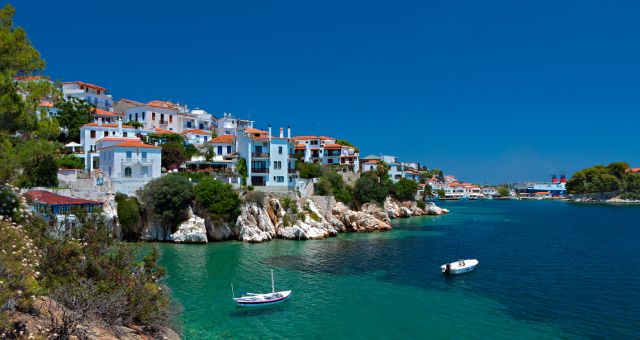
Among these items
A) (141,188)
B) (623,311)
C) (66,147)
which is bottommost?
(623,311)

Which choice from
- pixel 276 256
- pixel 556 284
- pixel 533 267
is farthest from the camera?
pixel 276 256

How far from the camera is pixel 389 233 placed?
60.1 meters

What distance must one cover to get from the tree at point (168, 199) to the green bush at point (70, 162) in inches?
507

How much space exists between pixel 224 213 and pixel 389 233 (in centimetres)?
2463

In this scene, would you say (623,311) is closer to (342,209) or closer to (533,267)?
(533,267)

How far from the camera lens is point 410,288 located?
29906mm

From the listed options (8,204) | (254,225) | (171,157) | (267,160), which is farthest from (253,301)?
(171,157)

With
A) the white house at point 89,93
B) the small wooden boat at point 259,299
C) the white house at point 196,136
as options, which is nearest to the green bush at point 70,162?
the white house at point 196,136

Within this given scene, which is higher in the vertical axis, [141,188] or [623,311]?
[141,188]

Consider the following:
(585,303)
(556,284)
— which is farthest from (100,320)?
(556,284)

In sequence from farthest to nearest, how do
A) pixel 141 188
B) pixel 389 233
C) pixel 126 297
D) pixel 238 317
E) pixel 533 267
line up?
pixel 389 233 → pixel 141 188 → pixel 533 267 → pixel 238 317 → pixel 126 297

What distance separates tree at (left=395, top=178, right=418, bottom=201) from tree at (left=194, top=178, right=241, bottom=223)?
45211mm

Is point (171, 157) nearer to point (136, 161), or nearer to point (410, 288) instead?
point (136, 161)

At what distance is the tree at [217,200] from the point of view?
48094 millimetres
